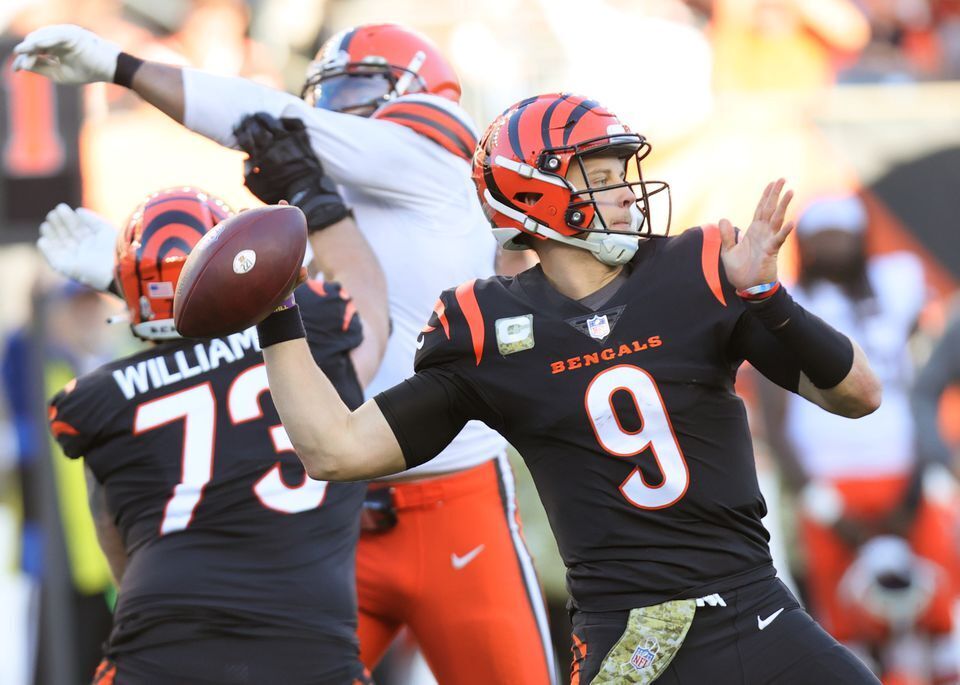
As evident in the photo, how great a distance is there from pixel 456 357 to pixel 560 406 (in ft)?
A: 0.84

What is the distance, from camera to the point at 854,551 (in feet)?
26.2

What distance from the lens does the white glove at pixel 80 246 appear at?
4402mm

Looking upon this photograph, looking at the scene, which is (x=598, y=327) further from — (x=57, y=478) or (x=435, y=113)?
(x=57, y=478)

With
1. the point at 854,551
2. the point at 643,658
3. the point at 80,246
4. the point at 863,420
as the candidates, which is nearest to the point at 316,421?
the point at 643,658

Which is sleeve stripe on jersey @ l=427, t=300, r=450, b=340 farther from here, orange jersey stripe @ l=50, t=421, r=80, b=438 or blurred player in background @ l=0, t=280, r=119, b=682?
blurred player in background @ l=0, t=280, r=119, b=682

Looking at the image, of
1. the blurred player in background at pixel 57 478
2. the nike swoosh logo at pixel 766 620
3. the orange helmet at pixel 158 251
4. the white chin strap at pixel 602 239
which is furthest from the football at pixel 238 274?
the blurred player in background at pixel 57 478

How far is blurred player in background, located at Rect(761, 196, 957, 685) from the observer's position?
7.82 m

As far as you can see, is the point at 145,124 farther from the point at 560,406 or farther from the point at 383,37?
the point at 560,406

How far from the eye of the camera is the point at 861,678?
9.45 feet

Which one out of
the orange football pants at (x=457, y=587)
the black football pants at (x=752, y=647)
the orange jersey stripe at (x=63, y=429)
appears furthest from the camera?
the orange football pants at (x=457, y=587)

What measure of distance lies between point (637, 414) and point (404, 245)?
1510 millimetres

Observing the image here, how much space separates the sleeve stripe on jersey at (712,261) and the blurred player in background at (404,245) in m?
1.27

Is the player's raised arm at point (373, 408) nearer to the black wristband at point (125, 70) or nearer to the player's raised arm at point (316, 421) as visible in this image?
the player's raised arm at point (316, 421)

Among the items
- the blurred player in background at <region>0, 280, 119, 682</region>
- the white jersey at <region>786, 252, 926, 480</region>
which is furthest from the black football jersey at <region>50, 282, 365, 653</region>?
the white jersey at <region>786, 252, 926, 480</region>
